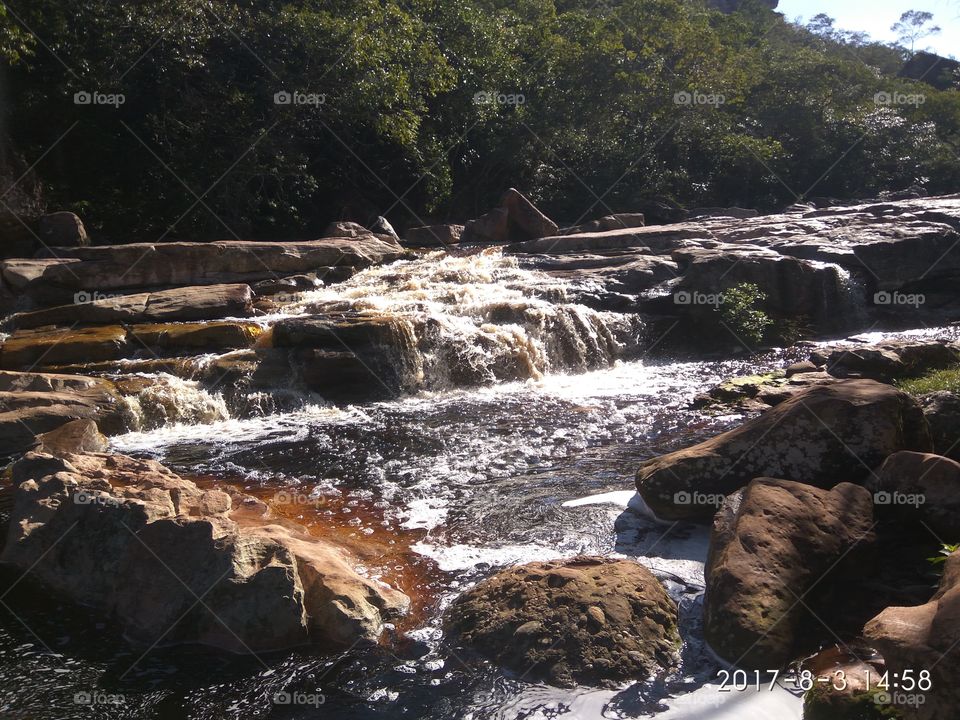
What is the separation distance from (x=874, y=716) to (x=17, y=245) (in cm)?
1386

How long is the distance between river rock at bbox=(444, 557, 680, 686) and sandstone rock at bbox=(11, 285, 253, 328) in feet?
25.2

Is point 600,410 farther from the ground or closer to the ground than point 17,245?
closer to the ground

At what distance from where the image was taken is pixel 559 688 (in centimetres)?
351

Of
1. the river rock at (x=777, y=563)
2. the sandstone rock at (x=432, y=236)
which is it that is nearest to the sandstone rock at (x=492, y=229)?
the sandstone rock at (x=432, y=236)

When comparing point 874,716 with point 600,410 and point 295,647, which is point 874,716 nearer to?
point 295,647

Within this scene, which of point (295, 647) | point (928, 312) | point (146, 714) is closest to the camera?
point (146, 714)

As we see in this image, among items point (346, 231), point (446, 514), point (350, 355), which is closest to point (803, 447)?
point (446, 514)

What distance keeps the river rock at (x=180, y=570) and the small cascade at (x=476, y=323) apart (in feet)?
16.8

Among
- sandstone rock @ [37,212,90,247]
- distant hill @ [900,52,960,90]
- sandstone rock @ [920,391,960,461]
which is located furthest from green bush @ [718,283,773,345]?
distant hill @ [900,52,960,90]

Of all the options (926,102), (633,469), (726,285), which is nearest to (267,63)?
(726,285)

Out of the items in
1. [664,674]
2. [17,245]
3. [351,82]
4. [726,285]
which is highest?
[351,82]

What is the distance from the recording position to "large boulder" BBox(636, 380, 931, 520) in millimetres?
5035

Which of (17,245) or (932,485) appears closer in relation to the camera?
(932,485)

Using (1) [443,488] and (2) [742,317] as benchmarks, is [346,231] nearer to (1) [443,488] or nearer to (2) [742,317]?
(2) [742,317]
